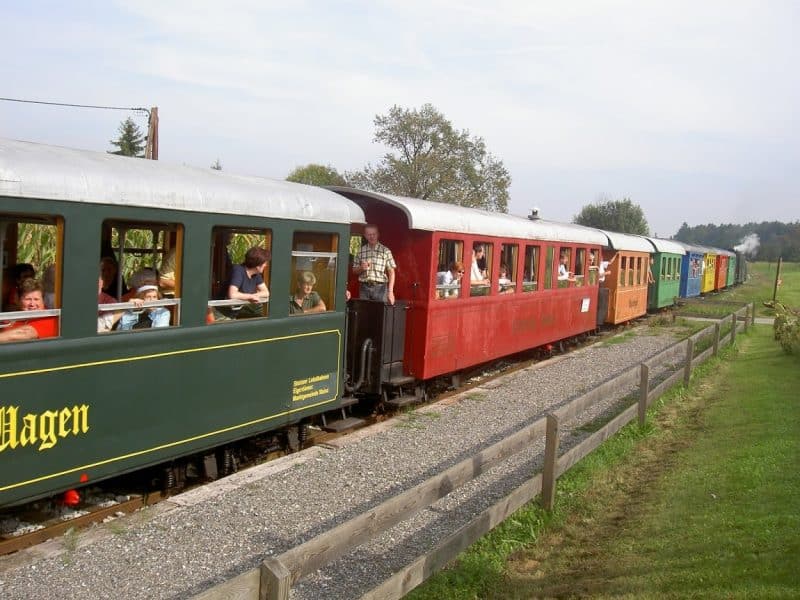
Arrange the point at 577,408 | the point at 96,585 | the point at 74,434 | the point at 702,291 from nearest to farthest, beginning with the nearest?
the point at 96,585
the point at 74,434
the point at 577,408
the point at 702,291

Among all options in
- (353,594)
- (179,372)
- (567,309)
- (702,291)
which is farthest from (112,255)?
(702,291)

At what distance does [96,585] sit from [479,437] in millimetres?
5044

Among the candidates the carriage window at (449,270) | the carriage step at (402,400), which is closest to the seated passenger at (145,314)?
the carriage step at (402,400)

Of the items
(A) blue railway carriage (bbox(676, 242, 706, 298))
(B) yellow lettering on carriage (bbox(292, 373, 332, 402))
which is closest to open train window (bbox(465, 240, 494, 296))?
(B) yellow lettering on carriage (bbox(292, 373, 332, 402))

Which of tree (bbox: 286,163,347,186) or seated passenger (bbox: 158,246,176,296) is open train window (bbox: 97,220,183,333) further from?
tree (bbox: 286,163,347,186)

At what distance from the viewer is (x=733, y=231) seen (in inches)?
5531

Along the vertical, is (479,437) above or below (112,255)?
below

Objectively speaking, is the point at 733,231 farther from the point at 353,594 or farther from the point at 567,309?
the point at 353,594

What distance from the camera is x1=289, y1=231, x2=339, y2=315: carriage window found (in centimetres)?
728

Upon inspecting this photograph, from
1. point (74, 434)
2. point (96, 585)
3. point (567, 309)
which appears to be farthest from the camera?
point (567, 309)

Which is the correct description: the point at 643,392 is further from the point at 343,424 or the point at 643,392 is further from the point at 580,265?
the point at 580,265

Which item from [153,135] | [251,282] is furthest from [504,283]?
[153,135]

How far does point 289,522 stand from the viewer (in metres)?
5.98

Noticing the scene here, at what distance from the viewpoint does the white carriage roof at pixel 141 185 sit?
15.5ft
